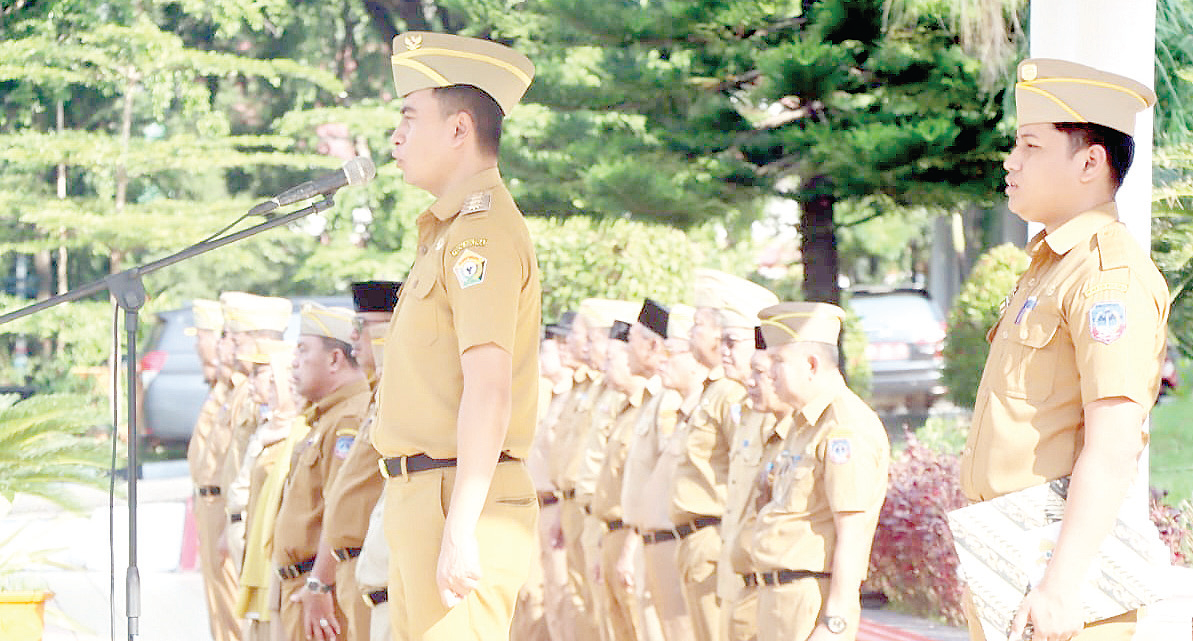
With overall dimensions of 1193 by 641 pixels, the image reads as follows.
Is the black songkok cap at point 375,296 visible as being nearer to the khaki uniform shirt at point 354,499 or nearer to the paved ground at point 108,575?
the khaki uniform shirt at point 354,499

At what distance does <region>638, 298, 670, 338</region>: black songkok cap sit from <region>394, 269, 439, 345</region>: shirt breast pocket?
12.7ft

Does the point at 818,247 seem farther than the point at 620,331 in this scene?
Yes

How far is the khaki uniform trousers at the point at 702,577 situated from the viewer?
5.93 m

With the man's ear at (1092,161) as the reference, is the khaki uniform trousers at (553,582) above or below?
below

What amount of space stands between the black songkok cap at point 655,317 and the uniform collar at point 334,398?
2092mm

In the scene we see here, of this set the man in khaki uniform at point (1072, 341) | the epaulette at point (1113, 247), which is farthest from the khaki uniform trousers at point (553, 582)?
the epaulette at point (1113, 247)

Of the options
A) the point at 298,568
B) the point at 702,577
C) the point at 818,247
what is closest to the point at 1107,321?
the point at 298,568

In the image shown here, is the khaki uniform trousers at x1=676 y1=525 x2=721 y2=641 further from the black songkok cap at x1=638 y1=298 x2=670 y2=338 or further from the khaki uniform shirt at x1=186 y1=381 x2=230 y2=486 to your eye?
the khaki uniform shirt at x1=186 y1=381 x2=230 y2=486

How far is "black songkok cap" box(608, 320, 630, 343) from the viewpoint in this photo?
7.57 metres

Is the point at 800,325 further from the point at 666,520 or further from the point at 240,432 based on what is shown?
the point at 240,432

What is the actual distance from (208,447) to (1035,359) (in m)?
5.52

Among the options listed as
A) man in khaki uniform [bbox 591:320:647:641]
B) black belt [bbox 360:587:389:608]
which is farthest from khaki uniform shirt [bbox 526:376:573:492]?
black belt [bbox 360:587:389:608]

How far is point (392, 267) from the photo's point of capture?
762 inches

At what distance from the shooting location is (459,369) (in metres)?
3.33
